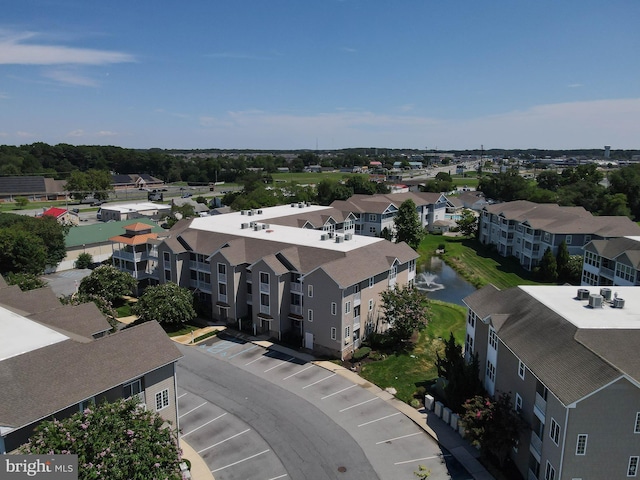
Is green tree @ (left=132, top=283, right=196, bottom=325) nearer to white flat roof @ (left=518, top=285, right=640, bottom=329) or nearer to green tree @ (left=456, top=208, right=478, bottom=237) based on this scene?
white flat roof @ (left=518, top=285, right=640, bottom=329)

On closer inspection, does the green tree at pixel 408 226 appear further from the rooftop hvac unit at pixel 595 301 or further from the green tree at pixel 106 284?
the rooftop hvac unit at pixel 595 301

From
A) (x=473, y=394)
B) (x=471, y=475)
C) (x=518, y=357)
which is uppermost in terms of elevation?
(x=518, y=357)

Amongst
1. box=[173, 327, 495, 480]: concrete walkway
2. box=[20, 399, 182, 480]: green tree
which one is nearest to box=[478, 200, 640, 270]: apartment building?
box=[173, 327, 495, 480]: concrete walkway

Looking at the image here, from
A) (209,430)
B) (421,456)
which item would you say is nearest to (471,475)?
(421,456)

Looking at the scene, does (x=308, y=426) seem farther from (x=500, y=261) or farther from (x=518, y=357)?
(x=500, y=261)

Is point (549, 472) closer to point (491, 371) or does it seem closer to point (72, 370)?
point (491, 371)
